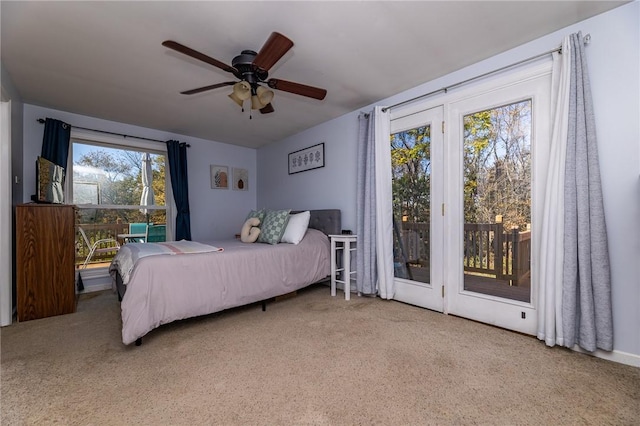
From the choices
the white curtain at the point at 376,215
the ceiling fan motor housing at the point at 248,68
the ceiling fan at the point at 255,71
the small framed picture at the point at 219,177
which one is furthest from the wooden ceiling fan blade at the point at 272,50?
the small framed picture at the point at 219,177

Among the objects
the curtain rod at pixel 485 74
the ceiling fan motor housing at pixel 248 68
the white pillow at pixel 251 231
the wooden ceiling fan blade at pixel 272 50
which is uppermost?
the curtain rod at pixel 485 74

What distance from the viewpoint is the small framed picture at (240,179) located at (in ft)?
17.1

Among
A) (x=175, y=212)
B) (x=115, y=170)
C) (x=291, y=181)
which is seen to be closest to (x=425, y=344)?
(x=291, y=181)

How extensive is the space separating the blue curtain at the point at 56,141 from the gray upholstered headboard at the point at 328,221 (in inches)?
127

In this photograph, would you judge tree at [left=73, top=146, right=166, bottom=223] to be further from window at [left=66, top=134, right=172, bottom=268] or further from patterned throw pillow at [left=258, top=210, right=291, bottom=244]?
patterned throw pillow at [left=258, top=210, right=291, bottom=244]

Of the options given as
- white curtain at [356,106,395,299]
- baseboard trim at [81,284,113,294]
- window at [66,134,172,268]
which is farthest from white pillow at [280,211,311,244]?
baseboard trim at [81,284,113,294]

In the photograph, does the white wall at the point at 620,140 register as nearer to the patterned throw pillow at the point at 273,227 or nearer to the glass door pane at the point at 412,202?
the glass door pane at the point at 412,202

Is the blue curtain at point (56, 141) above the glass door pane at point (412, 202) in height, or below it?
above

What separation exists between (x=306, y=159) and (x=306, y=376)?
10.7 feet

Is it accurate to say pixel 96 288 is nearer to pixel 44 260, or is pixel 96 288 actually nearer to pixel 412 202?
pixel 44 260

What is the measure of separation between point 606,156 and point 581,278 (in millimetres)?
841

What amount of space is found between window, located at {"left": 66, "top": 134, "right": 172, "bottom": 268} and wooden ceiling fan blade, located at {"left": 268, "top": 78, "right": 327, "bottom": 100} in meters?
3.03

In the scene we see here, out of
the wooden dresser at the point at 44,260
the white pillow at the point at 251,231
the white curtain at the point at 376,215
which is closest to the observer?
the wooden dresser at the point at 44,260

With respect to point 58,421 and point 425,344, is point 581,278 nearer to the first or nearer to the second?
point 425,344
